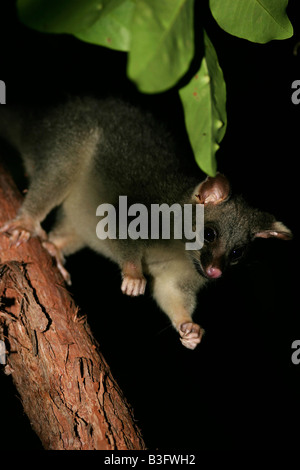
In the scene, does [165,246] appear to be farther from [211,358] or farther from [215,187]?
[211,358]

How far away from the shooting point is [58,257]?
3.78 meters

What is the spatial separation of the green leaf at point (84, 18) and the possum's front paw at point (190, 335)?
2655 millimetres

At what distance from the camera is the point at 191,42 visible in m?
0.93

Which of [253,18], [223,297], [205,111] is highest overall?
[253,18]

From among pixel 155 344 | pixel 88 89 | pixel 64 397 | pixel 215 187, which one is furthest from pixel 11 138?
pixel 64 397

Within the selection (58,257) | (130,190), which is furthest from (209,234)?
(58,257)

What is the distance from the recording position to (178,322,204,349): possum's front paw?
11.1ft

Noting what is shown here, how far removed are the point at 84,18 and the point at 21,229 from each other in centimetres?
223

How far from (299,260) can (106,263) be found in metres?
2.19

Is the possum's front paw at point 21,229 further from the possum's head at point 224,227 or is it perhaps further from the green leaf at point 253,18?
the green leaf at point 253,18

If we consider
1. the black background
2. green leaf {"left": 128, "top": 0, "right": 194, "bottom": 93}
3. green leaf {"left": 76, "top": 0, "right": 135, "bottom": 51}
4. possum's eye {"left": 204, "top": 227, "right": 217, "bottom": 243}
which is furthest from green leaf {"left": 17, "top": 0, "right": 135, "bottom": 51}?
the black background

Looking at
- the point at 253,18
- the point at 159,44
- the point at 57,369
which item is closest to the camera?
the point at 159,44

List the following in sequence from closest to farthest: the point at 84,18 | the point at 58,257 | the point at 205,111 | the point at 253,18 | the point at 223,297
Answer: the point at 84,18, the point at 205,111, the point at 253,18, the point at 58,257, the point at 223,297

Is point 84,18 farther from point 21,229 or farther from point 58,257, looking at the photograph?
point 58,257
